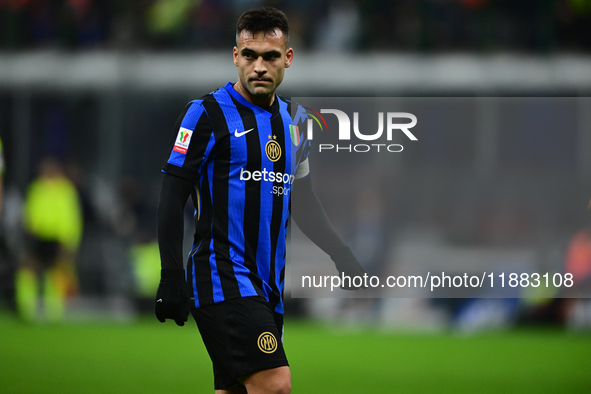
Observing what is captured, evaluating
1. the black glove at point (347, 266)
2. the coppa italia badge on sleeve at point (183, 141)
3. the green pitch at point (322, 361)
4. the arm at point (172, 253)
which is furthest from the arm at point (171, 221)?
the green pitch at point (322, 361)

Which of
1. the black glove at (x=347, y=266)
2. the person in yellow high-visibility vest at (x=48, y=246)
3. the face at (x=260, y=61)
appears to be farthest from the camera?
the person in yellow high-visibility vest at (x=48, y=246)

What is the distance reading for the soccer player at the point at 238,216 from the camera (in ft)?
9.02

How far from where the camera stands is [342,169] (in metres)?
7.90

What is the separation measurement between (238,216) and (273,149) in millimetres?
334

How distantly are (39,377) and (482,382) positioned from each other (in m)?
3.78

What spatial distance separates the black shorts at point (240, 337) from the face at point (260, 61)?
863mm

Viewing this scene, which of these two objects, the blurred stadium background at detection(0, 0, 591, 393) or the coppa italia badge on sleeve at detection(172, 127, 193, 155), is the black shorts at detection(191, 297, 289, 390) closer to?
the coppa italia badge on sleeve at detection(172, 127, 193, 155)

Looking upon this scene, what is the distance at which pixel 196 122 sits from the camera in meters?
2.82

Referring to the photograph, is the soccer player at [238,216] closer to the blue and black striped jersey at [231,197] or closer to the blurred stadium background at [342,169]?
the blue and black striped jersey at [231,197]

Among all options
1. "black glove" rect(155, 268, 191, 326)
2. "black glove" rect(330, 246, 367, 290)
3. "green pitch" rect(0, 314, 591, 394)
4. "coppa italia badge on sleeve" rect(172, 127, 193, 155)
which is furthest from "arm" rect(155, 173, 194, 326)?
"green pitch" rect(0, 314, 591, 394)

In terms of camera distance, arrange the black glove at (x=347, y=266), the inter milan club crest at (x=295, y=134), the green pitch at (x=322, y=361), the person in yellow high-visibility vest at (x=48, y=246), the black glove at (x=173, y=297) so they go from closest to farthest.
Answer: the black glove at (x=173, y=297)
the inter milan club crest at (x=295, y=134)
the black glove at (x=347, y=266)
the green pitch at (x=322, y=361)
the person in yellow high-visibility vest at (x=48, y=246)

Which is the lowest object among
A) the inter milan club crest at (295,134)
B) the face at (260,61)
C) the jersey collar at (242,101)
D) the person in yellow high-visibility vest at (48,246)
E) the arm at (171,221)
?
the person in yellow high-visibility vest at (48,246)

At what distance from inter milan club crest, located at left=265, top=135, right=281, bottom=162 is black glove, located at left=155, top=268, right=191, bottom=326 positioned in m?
0.60

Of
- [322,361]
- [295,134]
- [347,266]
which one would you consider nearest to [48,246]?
[322,361]
